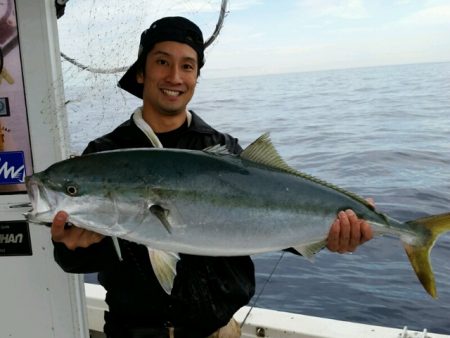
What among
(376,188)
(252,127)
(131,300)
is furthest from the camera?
(252,127)

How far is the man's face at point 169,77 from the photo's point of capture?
8.77 feet

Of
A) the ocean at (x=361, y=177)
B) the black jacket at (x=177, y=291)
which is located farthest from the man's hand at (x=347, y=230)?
the ocean at (x=361, y=177)

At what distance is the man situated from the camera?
2463 millimetres

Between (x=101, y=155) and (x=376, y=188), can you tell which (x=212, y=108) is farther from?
(x=101, y=155)

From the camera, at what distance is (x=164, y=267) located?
7.07 ft

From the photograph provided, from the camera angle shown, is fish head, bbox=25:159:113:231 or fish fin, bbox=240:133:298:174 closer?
fish head, bbox=25:159:113:231

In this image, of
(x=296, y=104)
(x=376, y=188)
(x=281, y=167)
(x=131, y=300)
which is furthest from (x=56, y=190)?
(x=296, y=104)

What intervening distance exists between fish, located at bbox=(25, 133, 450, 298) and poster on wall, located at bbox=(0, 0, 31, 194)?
869 mm

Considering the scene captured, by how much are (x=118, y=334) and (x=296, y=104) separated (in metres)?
27.0

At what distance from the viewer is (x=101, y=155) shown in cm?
213

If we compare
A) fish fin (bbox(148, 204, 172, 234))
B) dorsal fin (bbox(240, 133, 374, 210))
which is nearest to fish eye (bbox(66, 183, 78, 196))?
fish fin (bbox(148, 204, 172, 234))

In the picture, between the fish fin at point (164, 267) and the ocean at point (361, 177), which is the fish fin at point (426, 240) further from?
the ocean at point (361, 177)

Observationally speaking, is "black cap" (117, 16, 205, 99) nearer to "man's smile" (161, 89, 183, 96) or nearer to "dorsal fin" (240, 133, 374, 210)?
"man's smile" (161, 89, 183, 96)

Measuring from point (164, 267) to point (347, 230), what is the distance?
3.03 feet
